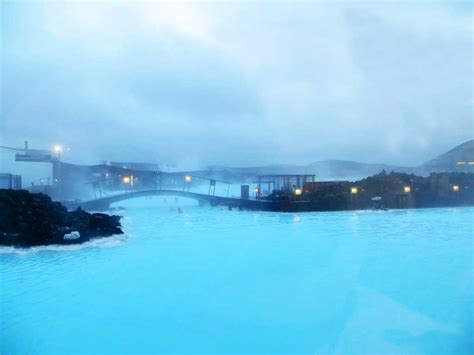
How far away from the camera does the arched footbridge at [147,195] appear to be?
851 inches

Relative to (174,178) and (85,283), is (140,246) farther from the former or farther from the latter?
(174,178)

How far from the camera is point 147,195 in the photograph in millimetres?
23844

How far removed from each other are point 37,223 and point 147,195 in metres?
13.2

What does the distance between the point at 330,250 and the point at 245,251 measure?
2.85 meters

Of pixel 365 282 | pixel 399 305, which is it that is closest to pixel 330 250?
pixel 365 282

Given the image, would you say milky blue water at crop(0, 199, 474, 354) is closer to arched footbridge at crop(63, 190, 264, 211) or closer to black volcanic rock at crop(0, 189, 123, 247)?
black volcanic rock at crop(0, 189, 123, 247)

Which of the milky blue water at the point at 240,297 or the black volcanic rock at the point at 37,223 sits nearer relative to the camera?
the milky blue water at the point at 240,297

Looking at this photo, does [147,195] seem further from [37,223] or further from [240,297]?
[240,297]

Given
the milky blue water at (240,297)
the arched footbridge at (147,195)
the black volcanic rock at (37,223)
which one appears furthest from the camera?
the arched footbridge at (147,195)

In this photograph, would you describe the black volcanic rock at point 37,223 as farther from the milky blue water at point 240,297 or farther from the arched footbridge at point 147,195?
the arched footbridge at point 147,195

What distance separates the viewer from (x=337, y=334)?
17.3ft

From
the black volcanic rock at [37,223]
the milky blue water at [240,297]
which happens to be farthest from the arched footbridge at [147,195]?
the milky blue water at [240,297]

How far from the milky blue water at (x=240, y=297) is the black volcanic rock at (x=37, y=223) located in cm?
53

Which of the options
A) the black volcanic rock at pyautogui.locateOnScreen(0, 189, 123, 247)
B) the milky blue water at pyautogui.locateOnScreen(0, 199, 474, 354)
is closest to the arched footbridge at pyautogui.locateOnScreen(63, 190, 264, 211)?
the black volcanic rock at pyautogui.locateOnScreen(0, 189, 123, 247)
